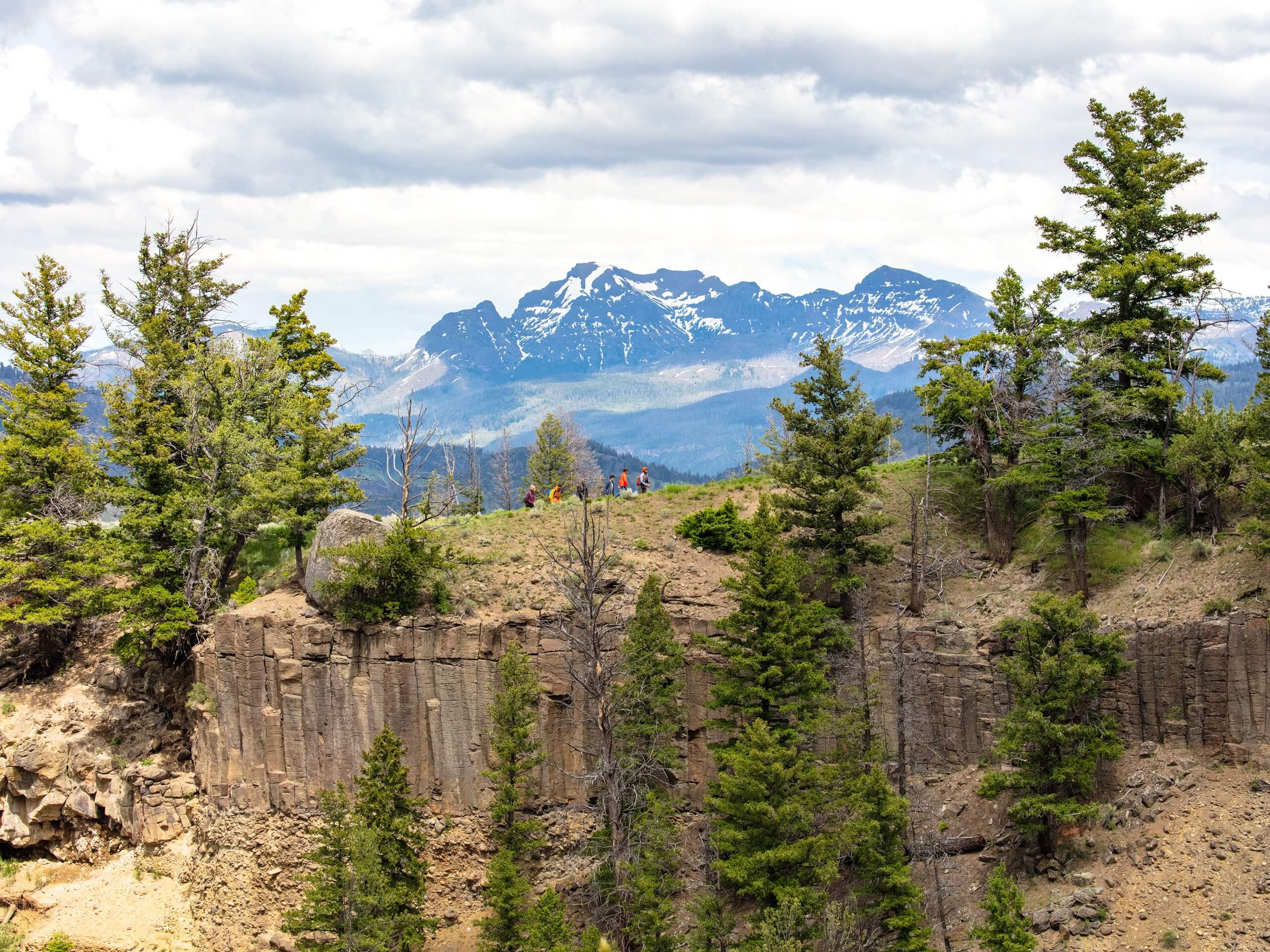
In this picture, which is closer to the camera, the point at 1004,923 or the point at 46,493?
the point at 1004,923

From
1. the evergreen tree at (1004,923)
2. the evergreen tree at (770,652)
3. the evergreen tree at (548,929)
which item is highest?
the evergreen tree at (770,652)

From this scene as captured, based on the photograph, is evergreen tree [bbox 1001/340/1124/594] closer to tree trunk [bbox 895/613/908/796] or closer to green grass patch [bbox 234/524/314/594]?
tree trunk [bbox 895/613/908/796]

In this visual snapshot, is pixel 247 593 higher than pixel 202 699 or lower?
higher

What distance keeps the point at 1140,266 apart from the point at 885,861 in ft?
78.5

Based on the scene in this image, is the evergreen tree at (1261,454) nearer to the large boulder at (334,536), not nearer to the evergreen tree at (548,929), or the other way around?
the evergreen tree at (548,929)

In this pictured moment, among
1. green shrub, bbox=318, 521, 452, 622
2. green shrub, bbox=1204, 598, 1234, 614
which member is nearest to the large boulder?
green shrub, bbox=318, 521, 452, 622

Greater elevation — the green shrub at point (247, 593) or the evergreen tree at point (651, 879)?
the green shrub at point (247, 593)

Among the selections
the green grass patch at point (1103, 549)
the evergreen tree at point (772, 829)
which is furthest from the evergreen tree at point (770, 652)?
the green grass patch at point (1103, 549)

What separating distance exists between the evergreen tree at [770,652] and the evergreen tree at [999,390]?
1100cm

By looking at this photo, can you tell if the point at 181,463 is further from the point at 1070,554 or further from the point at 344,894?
the point at 1070,554

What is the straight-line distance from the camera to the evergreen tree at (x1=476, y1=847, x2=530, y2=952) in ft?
115

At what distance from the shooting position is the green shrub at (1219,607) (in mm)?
35875

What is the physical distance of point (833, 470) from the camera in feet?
136

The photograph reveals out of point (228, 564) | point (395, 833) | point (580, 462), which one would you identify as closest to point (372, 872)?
point (395, 833)
